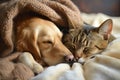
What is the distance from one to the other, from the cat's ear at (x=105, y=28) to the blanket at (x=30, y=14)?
0.42 feet

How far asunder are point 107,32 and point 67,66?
397mm

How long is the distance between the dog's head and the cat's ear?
234mm

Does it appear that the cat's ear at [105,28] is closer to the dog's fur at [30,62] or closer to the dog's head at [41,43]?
the dog's head at [41,43]

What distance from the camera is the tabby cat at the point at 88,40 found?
1337 mm

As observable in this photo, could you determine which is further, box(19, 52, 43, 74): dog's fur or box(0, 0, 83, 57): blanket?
box(0, 0, 83, 57): blanket

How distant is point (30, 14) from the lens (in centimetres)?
138

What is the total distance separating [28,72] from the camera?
3.34 feet

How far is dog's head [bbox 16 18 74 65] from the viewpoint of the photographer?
3.97 feet

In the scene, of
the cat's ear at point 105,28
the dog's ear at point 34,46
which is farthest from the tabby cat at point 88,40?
the dog's ear at point 34,46

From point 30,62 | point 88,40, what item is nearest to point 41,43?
point 30,62

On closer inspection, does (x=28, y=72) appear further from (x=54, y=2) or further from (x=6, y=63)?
(x=54, y=2)

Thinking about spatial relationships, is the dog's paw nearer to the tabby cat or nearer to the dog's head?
the dog's head

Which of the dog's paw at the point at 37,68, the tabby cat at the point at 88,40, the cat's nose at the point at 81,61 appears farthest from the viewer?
the tabby cat at the point at 88,40

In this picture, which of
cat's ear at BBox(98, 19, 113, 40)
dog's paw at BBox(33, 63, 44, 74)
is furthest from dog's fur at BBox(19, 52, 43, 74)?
cat's ear at BBox(98, 19, 113, 40)
